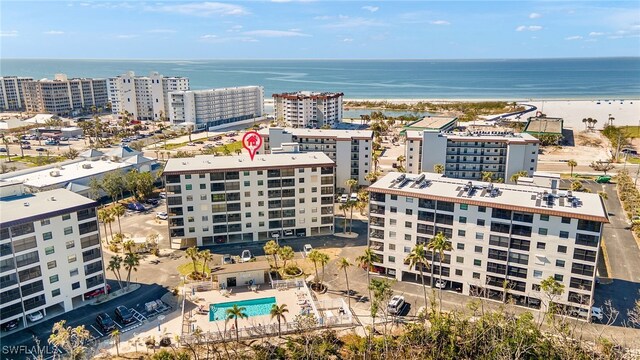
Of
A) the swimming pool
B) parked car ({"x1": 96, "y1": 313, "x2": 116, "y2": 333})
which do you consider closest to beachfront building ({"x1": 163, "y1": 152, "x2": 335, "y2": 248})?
the swimming pool

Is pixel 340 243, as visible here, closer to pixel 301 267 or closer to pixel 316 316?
pixel 301 267

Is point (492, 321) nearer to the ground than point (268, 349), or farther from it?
farther from it

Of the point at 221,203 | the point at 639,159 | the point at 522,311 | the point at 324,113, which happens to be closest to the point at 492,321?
the point at 522,311

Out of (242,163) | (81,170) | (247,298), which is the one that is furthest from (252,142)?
(247,298)

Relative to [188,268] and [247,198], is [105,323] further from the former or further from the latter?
[247,198]

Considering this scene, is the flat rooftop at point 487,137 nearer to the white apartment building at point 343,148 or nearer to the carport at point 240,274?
the white apartment building at point 343,148

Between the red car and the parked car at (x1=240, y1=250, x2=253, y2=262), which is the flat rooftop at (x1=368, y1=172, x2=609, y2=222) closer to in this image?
the parked car at (x1=240, y1=250, x2=253, y2=262)
